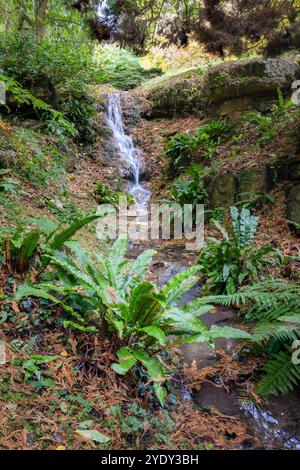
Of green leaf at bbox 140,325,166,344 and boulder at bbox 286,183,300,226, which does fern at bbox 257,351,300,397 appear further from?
boulder at bbox 286,183,300,226

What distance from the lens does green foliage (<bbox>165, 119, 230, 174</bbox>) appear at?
805 cm

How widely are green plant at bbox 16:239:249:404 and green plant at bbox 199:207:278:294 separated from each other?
1540 millimetres

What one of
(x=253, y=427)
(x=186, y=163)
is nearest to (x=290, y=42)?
(x=186, y=163)

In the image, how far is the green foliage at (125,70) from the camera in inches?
516

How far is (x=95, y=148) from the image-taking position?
882cm

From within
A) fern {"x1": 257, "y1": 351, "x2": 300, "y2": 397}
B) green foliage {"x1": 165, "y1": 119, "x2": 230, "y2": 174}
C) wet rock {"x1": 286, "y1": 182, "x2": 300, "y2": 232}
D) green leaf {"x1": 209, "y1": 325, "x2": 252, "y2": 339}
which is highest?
green foliage {"x1": 165, "y1": 119, "x2": 230, "y2": 174}

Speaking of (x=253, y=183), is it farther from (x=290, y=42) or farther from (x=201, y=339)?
(x=201, y=339)

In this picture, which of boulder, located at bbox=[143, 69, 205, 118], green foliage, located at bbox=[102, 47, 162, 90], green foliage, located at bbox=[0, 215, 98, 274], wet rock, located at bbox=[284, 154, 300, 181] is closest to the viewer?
green foliage, located at bbox=[0, 215, 98, 274]

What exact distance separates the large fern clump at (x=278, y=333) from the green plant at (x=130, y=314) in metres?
0.37

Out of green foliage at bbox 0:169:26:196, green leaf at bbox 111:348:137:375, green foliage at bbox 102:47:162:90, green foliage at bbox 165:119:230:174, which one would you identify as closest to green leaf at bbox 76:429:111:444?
green leaf at bbox 111:348:137:375

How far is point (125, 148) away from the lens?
9703 millimetres

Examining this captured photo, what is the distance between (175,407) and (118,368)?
2.04 feet

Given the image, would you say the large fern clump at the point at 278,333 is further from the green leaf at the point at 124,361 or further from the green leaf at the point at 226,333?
the green leaf at the point at 124,361

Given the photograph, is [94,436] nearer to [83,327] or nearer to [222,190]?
[83,327]
